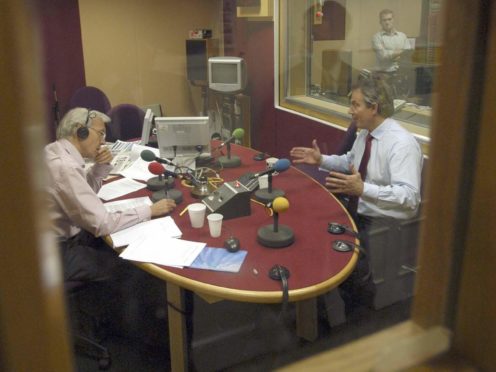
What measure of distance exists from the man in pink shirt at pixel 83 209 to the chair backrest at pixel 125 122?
5.00ft

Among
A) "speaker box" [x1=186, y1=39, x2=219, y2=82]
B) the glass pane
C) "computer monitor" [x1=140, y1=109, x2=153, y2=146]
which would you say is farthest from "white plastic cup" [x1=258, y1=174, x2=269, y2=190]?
"speaker box" [x1=186, y1=39, x2=219, y2=82]

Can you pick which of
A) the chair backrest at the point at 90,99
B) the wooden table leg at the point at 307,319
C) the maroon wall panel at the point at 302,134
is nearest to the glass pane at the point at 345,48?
the maroon wall panel at the point at 302,134

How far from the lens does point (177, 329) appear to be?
220 cm

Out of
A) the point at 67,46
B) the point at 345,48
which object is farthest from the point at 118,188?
the point at 67,46

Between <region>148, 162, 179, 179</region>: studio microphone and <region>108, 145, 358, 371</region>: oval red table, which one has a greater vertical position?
<region>148, 162, 179, 179</region>: studio microphone

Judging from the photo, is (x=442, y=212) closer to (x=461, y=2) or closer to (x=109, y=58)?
(x=461, y=2)

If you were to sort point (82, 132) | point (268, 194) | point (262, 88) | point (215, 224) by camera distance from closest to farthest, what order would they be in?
point (215, 224), point (82, 132), point (268, 194), point (262, 88)

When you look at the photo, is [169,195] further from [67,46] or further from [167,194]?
[67,46]

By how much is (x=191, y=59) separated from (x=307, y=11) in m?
1.64

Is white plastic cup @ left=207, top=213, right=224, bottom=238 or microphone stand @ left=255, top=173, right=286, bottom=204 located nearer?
white plastic cup @ left=207, top=213, right=224, bottom=238

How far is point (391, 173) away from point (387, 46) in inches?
74.6

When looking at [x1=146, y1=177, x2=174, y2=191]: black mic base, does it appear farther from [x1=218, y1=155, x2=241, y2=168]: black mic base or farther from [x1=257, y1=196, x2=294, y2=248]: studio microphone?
[x1=257, y1=196, x2=294, y2=248]: studio microphone

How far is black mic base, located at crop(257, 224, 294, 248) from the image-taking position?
6.55ft

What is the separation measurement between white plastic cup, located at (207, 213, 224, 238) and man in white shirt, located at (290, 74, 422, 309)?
667 millimetres
